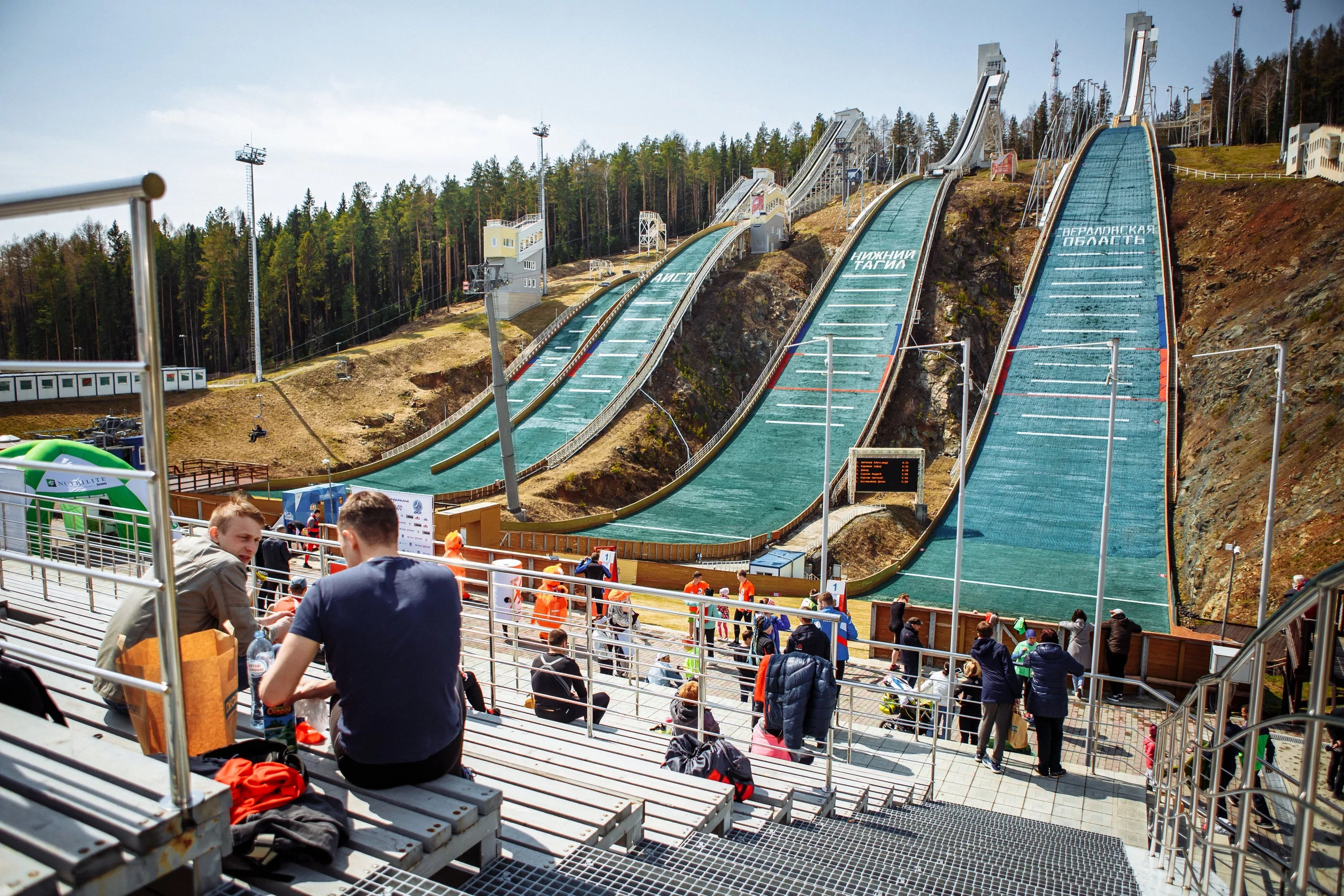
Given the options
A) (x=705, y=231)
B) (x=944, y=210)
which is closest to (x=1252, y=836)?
(x=944, y=210)

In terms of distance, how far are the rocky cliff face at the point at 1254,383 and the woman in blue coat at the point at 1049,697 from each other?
12272 mm

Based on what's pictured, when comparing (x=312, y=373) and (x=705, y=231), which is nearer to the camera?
(x=312, y=373)

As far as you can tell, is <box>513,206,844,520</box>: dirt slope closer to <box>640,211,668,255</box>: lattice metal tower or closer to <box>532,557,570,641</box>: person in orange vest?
<box>532,557,570,641</box>: person in orange vest

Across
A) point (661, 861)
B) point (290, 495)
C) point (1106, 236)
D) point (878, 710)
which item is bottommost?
point (878, 710)

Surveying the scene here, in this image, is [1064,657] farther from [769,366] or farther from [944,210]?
[944,210]

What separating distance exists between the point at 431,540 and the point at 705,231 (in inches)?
1734

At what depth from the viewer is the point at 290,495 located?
2158cm

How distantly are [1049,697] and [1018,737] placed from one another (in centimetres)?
143

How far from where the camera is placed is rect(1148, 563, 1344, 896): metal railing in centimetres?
268

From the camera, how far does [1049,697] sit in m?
9.09

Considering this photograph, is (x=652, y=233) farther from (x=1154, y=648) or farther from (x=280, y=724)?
(x=280, y=724)

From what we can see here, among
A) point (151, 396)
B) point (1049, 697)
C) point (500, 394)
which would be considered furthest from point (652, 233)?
point (151, 396)

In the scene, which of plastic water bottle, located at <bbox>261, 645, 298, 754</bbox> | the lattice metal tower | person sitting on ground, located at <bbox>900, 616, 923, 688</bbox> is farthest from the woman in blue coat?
the lattice metal tower

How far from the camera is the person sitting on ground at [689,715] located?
19.8 feet
